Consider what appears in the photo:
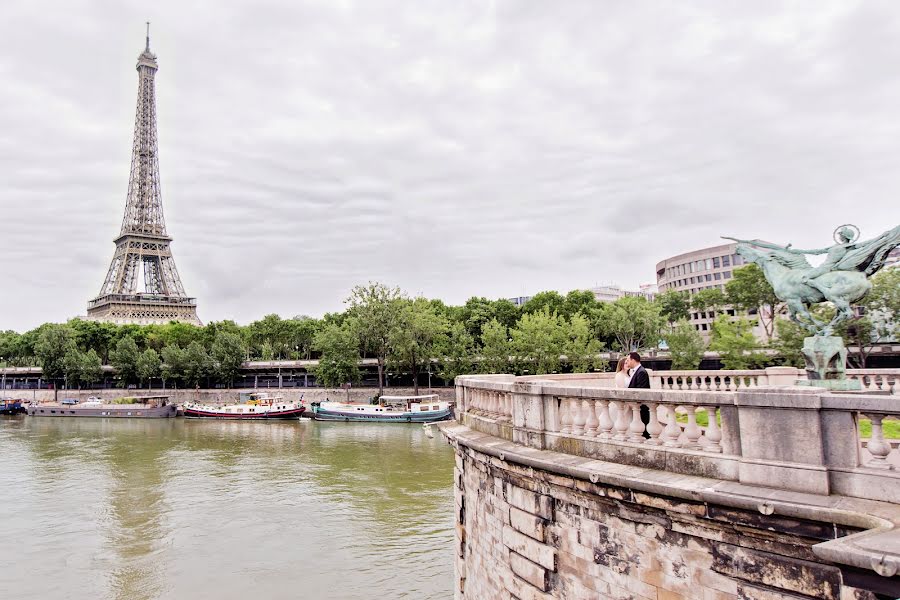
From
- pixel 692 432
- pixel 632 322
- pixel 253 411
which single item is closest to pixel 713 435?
pixel 692 432

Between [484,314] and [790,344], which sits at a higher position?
[484,314]

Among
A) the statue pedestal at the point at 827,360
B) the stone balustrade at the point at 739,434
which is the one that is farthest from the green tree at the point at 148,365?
the statue pedestal at the point at 827,360

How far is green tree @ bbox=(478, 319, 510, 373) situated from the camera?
65250mm

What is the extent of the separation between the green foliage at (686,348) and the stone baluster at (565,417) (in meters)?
54.0

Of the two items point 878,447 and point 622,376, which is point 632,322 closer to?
point 622,376

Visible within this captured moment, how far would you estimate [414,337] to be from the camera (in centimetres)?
7031

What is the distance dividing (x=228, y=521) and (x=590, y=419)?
72.3ft

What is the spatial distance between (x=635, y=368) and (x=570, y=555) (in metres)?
3.46

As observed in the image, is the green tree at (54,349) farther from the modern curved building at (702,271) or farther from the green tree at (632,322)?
the modern curved building at (702,271)

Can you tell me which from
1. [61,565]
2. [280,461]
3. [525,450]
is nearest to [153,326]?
[280,461]

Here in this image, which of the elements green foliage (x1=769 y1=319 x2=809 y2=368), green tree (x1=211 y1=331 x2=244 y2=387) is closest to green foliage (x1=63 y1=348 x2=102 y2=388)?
green tree (x1=211 y1=331 x2=244 y2=387)

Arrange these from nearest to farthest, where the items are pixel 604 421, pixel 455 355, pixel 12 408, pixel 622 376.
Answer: pixel 604 421, pixel 622 376, pixel 455 355, pixel 12 408

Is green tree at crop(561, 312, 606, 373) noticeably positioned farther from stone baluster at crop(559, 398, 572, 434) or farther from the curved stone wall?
stone baluster at crop(559, 398, 572, 434)

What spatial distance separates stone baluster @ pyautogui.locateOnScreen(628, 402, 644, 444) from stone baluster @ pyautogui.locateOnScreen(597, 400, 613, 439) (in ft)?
1.19
